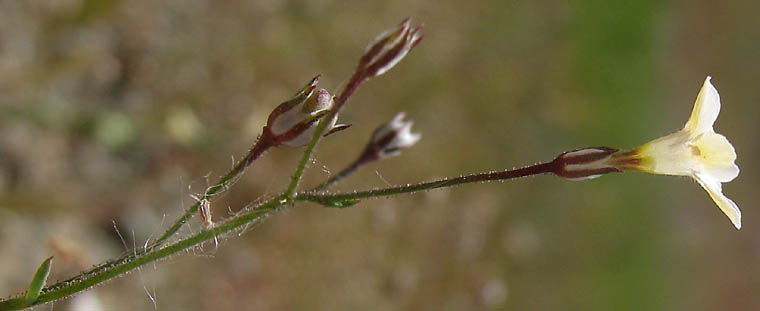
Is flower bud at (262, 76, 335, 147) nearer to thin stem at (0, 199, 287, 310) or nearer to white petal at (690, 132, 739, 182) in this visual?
thin stem at (0, 199, 287, 310)

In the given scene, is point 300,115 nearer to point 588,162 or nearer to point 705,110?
point 588,162

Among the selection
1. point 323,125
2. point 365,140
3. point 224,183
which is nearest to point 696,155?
point 323,125

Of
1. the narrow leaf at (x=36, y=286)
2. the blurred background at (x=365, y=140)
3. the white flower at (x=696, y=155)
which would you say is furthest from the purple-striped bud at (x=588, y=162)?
the blurred background at (x=365, y=140)

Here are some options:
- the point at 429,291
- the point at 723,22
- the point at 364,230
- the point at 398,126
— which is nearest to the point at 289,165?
the point at 364,230

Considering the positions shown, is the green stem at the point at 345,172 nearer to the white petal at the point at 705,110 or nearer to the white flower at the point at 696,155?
the white flower at the point at 696,155

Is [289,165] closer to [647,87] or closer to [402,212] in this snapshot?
[402,212]

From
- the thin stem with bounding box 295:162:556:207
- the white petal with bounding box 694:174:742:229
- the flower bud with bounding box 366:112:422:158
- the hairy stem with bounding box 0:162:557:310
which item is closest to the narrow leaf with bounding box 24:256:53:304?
the hairy stem with bounding box 0:162:557:310

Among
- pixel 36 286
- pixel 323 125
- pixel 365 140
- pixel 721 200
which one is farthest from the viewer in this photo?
pixel 365 140
